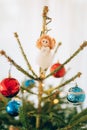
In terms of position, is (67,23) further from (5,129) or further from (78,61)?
(5,129)

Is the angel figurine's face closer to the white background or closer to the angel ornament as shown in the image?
the angel ornament

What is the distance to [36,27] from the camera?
69.6 inches

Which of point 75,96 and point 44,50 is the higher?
point 44,50

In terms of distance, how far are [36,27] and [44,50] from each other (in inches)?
36.3

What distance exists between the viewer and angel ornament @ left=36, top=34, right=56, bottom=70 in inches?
33.6

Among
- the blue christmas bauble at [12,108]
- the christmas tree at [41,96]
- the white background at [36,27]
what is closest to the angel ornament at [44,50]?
the christmas tree at [41,96]

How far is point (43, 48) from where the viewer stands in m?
0.87

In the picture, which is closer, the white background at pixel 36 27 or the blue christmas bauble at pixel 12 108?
the blue christmas bauble at pixel 12 108

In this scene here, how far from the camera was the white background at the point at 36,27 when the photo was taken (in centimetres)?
170

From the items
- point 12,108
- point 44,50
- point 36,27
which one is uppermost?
point 36,27

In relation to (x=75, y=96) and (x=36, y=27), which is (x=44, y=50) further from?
(x=36, y=27)

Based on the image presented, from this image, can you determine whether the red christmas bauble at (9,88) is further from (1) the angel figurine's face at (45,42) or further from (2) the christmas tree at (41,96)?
(1) the angel figurine's face at (45,42)

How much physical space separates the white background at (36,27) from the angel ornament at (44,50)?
827mm

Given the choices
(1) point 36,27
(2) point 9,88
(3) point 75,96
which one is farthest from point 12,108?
(1) point 36,27
